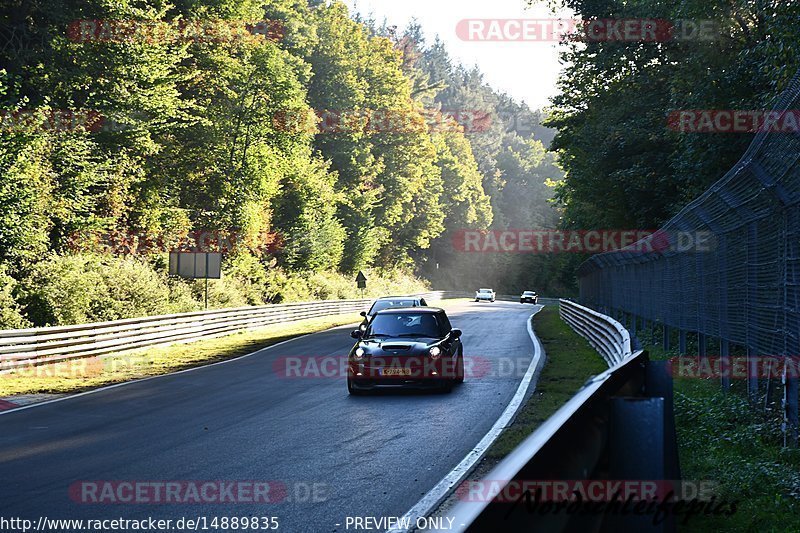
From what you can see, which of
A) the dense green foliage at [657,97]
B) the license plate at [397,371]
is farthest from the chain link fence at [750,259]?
the license plate at [397,371]

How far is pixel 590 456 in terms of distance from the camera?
11.7 ft

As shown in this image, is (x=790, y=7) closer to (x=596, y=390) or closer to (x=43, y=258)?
(x=596, y=390)

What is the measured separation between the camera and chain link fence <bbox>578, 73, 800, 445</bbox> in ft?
29.1

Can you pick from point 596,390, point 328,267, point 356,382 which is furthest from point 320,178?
point 596,390

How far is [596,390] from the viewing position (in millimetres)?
3881

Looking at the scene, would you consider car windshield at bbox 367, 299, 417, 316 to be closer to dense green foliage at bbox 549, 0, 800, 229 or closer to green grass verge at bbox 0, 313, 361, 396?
green grass verge at bbox 0, 313, 361, 396

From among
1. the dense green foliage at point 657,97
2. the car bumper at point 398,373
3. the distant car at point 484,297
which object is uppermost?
the dense green foliage at point 657,97

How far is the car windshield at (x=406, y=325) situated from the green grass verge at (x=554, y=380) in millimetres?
2162

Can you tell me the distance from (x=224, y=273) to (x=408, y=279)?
44975mm

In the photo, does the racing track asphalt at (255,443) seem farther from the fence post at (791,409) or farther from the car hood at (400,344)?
the fence post at (791,409)

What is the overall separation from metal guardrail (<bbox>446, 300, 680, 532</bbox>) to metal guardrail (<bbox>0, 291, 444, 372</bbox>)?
1690 centimetres

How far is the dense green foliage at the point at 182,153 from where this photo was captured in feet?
93.2

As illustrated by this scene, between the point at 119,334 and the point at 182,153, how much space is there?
65.1ft

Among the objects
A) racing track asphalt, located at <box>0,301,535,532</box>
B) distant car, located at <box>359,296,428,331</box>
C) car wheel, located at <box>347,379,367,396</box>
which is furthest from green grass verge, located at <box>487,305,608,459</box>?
distant car, located at <box>359,296,428,331</box>
